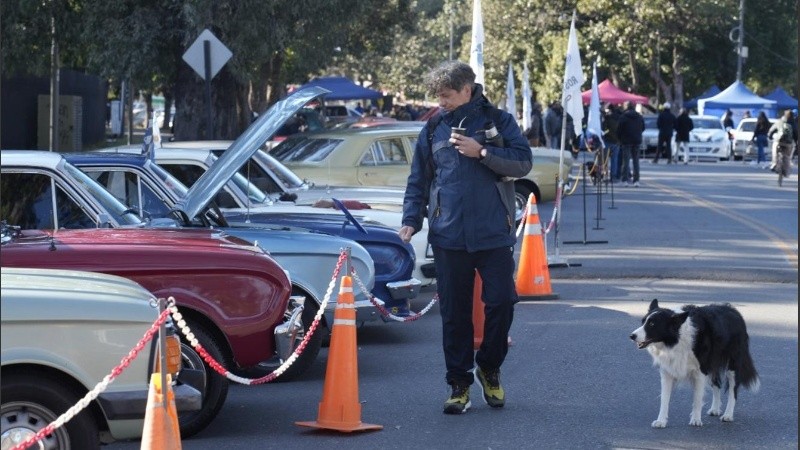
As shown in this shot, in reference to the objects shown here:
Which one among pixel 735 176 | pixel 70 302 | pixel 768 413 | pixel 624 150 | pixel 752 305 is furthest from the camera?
pixel 735 176

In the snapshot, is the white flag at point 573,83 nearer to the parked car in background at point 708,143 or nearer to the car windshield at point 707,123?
the parked car in background at point 708,143

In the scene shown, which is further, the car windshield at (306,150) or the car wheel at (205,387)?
the car windshield at (306,150)

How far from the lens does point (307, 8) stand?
23.6 metres

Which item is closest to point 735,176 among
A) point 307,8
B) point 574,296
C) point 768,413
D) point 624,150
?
point 624,150

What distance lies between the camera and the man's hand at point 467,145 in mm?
7391

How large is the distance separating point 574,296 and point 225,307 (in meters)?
6.39

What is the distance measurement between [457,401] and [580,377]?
1.47m

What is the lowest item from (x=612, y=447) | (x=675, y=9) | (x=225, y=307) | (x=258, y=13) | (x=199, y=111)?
(x=612, y=447)

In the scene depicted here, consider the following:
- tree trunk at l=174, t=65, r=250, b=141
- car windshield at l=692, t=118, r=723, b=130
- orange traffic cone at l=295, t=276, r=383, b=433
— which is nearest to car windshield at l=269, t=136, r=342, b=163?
tree trunk at l=174, t=65, r=250, b=141

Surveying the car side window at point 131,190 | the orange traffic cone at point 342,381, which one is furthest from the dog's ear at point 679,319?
the car side window at point 131,190

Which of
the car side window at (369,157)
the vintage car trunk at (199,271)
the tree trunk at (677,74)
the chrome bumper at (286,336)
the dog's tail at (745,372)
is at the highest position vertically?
the tree trunk at (677,74)

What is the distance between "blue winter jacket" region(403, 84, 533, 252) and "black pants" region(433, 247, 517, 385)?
106mm

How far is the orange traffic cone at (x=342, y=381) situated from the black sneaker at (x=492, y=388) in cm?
82

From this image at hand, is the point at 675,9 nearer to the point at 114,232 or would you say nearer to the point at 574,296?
the point at 574,296
